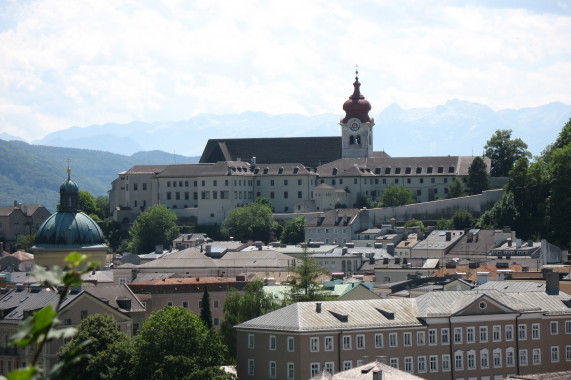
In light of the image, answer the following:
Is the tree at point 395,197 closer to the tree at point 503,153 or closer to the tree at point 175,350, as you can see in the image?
the tree at point 503,153

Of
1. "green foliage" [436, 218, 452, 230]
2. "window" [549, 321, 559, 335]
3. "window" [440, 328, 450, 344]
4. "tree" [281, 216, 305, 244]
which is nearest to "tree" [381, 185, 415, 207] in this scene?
"green foliage" [436, 218, 452, 230]

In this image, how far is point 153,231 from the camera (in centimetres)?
13062

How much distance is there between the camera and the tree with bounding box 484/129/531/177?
447ft

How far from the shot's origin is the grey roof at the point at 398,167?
5502 inches

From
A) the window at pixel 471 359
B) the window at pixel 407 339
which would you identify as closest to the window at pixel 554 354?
the window at pixel 471 359

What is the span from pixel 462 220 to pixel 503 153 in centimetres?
2071

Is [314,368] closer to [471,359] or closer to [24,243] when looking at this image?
[471,359]

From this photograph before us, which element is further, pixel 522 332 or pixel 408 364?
pixel 522 332

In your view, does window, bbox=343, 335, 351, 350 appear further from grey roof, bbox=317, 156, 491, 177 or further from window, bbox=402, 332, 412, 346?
grey roof, bbox=317, 156, 491, 177

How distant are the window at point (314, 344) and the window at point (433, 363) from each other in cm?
600

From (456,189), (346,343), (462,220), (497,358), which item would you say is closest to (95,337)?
(346,343)

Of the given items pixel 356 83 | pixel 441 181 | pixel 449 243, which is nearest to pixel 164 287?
pixel 449 243

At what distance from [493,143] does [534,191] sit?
83.5 feet

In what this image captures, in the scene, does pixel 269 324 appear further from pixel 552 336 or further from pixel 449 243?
pixel 449 243
